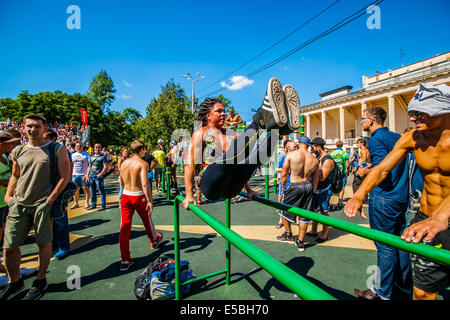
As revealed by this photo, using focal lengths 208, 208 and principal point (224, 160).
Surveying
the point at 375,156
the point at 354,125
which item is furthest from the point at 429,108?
the point at 354,125

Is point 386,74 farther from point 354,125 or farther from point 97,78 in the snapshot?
point 97,78

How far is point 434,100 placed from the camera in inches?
57.1

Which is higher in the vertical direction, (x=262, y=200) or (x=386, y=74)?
(x=386, y=74)

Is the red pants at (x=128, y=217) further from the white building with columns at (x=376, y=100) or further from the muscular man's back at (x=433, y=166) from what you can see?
the white building with columns at (x=376, y=100)

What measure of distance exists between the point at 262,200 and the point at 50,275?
3.10 metres

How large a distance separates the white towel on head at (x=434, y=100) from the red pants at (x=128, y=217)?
342 cm

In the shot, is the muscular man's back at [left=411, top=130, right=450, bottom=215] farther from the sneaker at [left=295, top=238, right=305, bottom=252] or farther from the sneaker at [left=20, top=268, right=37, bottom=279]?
the sneaker at [left=20, top=268, right=37, bottom=279]

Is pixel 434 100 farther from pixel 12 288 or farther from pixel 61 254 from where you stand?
pixel 61 254

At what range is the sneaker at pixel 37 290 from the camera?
7.72 ft

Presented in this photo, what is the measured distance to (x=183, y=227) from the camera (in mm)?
4586

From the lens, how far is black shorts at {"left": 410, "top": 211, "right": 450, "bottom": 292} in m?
1.49

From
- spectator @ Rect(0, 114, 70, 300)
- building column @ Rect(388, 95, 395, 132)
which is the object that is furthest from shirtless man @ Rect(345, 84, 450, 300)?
building column @ Rect(388, 95, 395, 132)

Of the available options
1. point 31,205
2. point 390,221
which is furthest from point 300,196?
point 31,205

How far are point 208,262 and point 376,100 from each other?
38.5 meters
